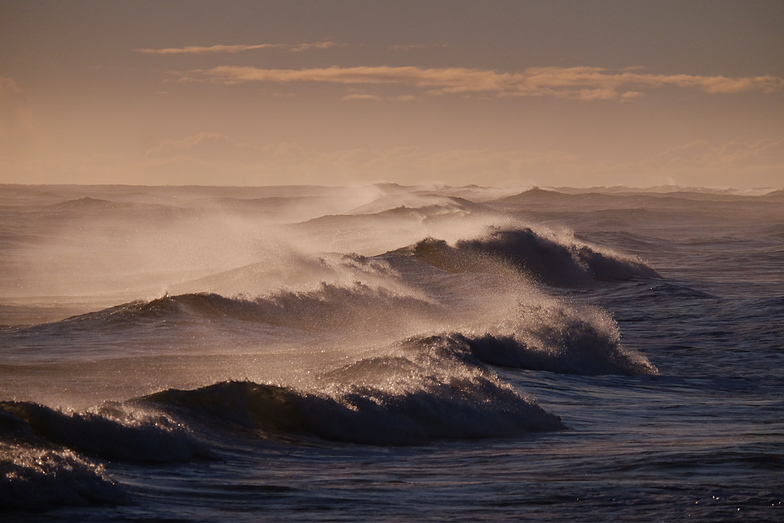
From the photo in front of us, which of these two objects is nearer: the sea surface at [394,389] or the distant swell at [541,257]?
the sea surface at [394,389]

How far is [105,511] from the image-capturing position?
495 cm

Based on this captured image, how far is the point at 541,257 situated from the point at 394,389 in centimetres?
1744

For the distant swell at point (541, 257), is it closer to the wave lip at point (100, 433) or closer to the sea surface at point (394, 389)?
the sea surface at point (394, 389)

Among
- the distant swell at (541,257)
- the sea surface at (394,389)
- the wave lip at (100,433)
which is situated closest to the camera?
the sea surface at (394,389)

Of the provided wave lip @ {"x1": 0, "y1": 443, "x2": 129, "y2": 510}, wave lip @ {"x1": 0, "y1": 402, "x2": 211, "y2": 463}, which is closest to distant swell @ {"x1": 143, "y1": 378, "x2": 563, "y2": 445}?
wave lip @ {"x1": 0, "y1": 402, "x2": 211, "y2": 463}

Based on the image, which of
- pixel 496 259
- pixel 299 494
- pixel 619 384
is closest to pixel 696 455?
pixel 299 494

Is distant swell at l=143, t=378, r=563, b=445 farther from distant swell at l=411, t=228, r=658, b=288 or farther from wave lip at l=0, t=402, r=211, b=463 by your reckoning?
distant swell at l=411, t=228, r=658, b=288

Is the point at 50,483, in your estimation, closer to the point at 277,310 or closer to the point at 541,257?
the point at 277,310

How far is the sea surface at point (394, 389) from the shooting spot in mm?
5691

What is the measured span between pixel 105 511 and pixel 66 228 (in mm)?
39552

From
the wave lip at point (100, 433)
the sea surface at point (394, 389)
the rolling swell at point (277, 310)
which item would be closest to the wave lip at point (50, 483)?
the sea surface at point (394, 389)

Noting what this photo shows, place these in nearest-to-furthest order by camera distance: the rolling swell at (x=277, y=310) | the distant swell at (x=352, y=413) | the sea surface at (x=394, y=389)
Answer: the sea surface at (x=394, y=389) → the distant swell at (x=352, y=413) → the rolling swell at (x=277, y=310)

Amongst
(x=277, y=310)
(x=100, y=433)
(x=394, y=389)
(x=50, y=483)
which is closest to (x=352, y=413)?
(x=394, y=389)

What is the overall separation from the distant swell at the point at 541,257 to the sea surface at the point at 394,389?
10 centimetres
